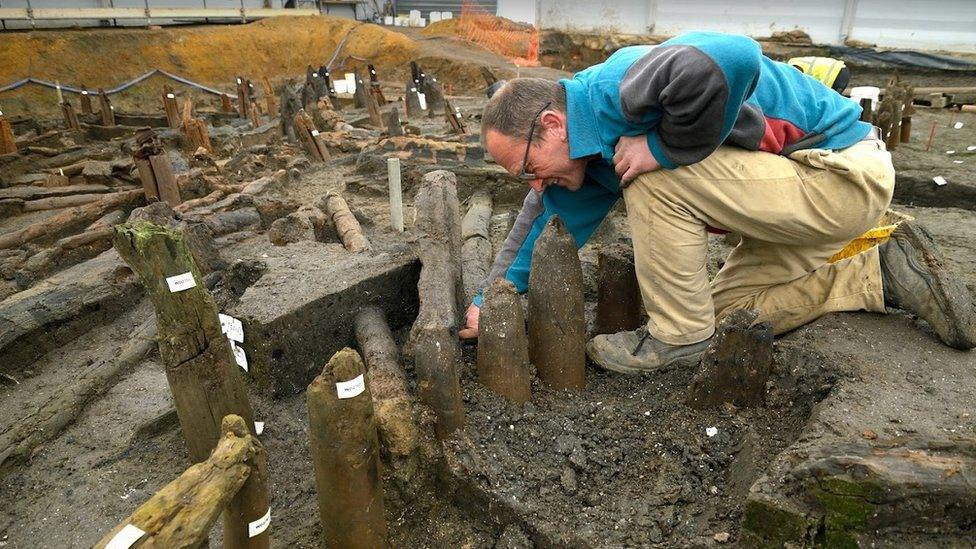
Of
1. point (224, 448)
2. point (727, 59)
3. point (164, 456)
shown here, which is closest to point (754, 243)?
point (727, 59)

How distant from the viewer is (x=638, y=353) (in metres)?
3.18

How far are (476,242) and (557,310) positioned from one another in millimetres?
2808

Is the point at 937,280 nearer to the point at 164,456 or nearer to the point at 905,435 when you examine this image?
the point at 905,435

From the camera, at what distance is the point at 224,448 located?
1.85 metres

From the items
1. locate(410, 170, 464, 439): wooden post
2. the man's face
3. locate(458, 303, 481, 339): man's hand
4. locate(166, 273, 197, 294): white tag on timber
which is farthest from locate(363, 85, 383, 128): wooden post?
locate(166, 273, 197, 294): white tag on timber

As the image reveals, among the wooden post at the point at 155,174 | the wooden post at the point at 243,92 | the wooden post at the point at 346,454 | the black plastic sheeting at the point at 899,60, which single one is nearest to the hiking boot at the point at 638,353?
the wooden post at the point at 346,454

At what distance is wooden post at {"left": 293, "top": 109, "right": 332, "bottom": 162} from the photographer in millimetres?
9078

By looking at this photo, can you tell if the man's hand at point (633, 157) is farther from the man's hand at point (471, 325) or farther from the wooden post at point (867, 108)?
the wooden post at point (867, 108)

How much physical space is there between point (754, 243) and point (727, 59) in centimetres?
123

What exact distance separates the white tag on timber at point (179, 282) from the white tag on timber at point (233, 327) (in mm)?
706

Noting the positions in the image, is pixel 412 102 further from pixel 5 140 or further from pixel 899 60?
pixel 899 60

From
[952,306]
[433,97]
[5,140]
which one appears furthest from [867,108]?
[5,140]

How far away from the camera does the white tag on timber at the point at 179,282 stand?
2406mm

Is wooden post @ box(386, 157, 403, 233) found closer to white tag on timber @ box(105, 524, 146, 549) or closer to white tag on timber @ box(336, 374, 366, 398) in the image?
white tag on timber @ box(336, 374, 366, 398)
